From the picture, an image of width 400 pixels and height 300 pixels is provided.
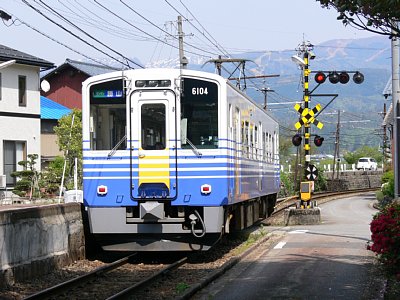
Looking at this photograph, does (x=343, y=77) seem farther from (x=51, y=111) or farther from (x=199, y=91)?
(x=51, y=111)

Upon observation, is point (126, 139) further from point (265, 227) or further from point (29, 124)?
point (29, 124)

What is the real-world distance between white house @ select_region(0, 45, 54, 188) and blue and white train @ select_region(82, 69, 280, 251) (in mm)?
19729

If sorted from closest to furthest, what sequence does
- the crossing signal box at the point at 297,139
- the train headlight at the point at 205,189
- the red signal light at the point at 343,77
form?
1. the train headlight at the point at 205,189
2. the red signal light at the point at 343,77
3. the crossing signal box at the point at 297,139

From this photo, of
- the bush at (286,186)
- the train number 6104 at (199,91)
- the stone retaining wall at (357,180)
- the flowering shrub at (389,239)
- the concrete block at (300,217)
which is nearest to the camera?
the flowering shrub at (389,239)

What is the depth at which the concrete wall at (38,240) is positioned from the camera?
10234 millimetres

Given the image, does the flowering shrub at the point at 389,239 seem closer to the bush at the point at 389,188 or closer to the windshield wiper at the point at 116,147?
the windshield wiper at the point at 116,147

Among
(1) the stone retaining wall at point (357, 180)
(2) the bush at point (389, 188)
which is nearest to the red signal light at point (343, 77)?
(2) the bush at point (389, 188)

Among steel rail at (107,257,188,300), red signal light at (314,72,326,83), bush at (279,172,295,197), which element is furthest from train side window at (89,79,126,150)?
bush at (279,172,295,197)

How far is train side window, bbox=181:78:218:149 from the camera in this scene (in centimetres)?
1260

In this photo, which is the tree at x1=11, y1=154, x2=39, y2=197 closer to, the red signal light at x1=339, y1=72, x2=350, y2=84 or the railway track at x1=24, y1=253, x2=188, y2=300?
the red signal light at x1=339, y1=72, x2=350, y2=84

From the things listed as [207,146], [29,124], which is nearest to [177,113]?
[207,146]

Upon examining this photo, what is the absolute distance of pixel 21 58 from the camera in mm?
33062

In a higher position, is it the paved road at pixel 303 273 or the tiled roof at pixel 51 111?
the tiled roof at pixel 51 111

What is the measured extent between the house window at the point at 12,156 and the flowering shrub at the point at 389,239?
24.2m
